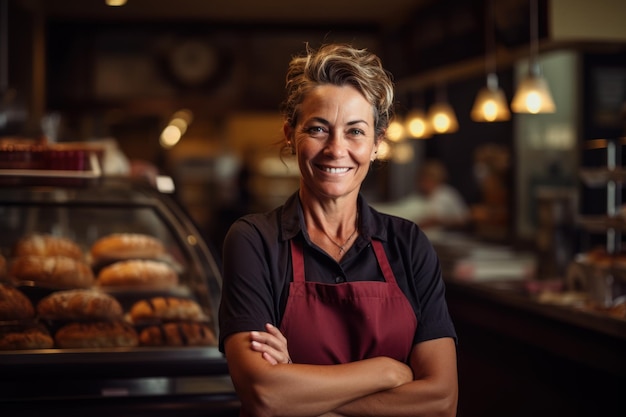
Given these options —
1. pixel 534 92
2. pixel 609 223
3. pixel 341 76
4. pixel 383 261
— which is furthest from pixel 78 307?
pixel 534 92

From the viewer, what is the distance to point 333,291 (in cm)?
203

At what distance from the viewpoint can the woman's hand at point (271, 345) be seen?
1.92 metres

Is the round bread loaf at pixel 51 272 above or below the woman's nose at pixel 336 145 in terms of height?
below

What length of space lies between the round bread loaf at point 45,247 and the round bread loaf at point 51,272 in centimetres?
6

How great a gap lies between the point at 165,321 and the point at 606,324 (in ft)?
6.75

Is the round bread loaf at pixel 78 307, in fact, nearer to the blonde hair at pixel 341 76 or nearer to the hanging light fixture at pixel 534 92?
the blonde hair at pixel 341 76

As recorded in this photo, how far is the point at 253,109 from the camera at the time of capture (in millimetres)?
9094

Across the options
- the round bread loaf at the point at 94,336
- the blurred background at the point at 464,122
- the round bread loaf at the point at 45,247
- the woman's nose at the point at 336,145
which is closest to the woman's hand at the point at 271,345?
the woman's nose at the point at 336,145

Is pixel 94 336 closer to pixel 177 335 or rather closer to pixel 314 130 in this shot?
pixel 177 335

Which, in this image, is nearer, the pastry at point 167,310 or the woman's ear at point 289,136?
the woman's ear at point 289,136

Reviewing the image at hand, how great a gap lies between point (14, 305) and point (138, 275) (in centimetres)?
48

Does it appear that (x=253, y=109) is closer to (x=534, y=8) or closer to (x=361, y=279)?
(x=534, y=8)

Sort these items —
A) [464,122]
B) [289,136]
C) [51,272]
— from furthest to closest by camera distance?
[464,122] → [51,272] → [289,136]

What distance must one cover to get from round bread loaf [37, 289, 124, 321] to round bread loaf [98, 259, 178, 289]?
0.58ft
